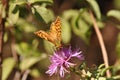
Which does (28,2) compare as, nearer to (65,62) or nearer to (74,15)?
(65,62)

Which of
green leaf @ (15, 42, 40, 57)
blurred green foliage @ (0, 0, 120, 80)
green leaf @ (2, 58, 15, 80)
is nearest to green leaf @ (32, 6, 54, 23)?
blurred green foliage @ (0, 0, 120, 80)

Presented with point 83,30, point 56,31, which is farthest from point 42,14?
point 83,30

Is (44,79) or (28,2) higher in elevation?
(28,2)

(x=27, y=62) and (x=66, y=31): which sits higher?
(x=66, y=31)

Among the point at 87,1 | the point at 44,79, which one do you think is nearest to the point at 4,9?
the point at 87,1

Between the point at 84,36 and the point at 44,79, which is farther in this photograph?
the point at 44,79

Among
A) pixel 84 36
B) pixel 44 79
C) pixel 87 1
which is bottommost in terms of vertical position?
pixel 44 79

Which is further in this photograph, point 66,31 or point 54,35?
point 66,31

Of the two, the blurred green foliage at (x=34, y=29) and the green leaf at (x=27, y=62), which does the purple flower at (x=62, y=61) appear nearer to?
the blurred green foliage at (x=34, y=29)

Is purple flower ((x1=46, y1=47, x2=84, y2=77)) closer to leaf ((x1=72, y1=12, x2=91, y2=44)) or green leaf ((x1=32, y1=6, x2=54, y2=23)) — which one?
green leaf ((x1=32, y1=6, x2=54, y2=23))

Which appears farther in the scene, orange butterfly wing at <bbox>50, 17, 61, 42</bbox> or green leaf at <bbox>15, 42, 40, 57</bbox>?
green leaf at <bbox>15, 42, 40, 57</bbox>

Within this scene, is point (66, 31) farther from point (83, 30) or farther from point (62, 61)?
point (62, 61)
